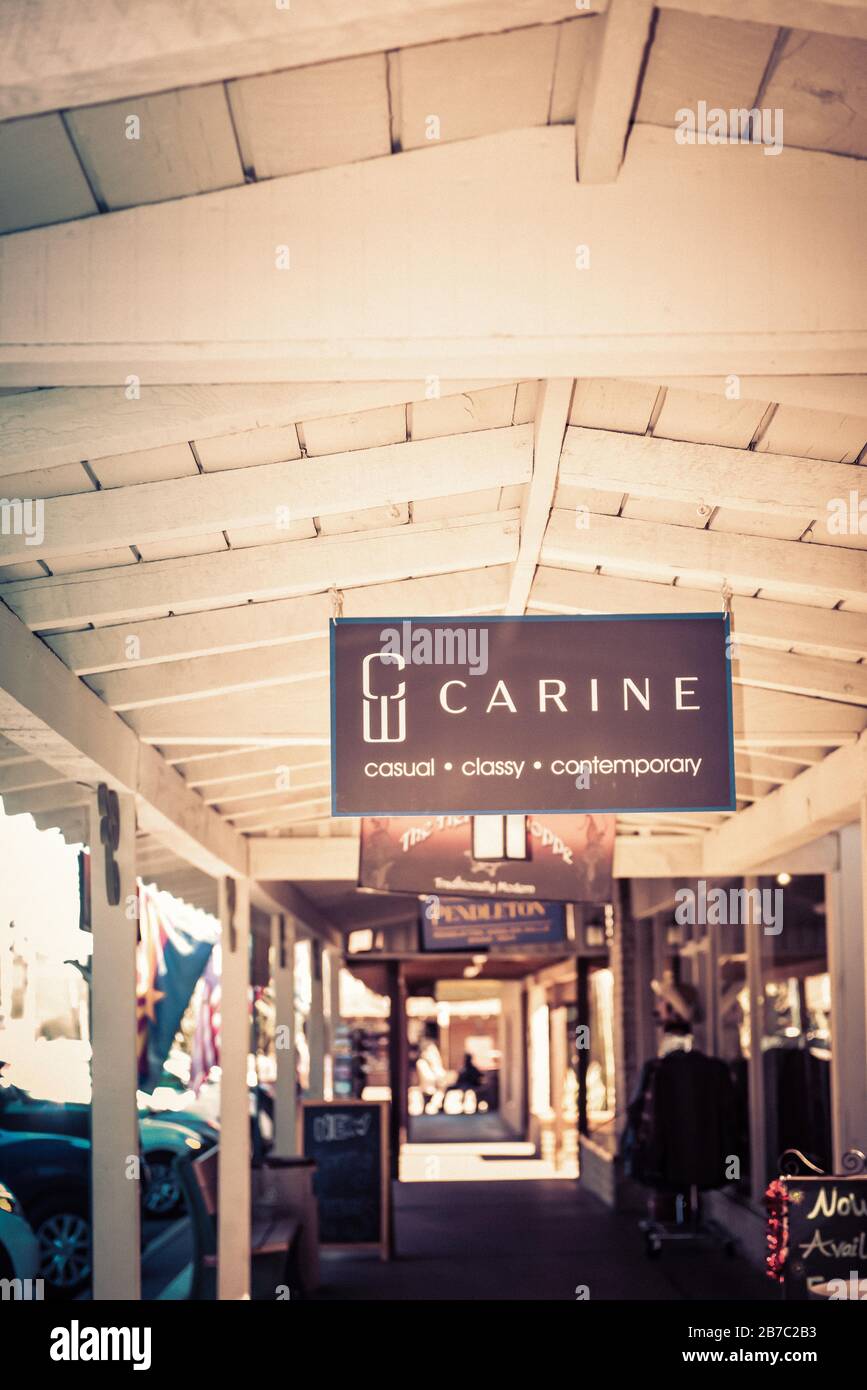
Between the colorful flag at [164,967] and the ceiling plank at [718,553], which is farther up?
the ceiling plank at [718,553]

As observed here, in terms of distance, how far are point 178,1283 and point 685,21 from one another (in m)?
9.50

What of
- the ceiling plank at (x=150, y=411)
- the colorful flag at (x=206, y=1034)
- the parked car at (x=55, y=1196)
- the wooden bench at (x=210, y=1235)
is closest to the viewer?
the ceiling plank at (x=150, y=411)

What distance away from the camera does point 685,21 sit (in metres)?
2.91

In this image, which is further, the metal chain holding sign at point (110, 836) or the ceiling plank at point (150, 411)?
the metal chain holding sign at point (110, 836)

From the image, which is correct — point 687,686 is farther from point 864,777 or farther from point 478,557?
point 864,777

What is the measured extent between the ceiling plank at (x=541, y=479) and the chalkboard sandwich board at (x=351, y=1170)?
753 cm

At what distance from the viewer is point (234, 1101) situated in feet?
30.9

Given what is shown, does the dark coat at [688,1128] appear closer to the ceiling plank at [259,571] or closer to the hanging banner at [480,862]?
the hanging banner at [480,862]

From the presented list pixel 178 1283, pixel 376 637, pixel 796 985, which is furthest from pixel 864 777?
pixel 178 1283

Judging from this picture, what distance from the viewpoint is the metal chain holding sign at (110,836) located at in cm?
638

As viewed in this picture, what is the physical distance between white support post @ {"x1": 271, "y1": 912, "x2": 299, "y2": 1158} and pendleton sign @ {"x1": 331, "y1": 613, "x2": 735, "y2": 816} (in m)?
8.44

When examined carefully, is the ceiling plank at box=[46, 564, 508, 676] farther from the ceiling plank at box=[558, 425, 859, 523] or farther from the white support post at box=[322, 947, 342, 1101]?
the white support post at box=[322, 947, 342, 1101]

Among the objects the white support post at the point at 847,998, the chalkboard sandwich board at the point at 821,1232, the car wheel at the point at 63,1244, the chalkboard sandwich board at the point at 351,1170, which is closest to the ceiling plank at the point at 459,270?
the chalkboard sandwich board at the point at 821,1232
